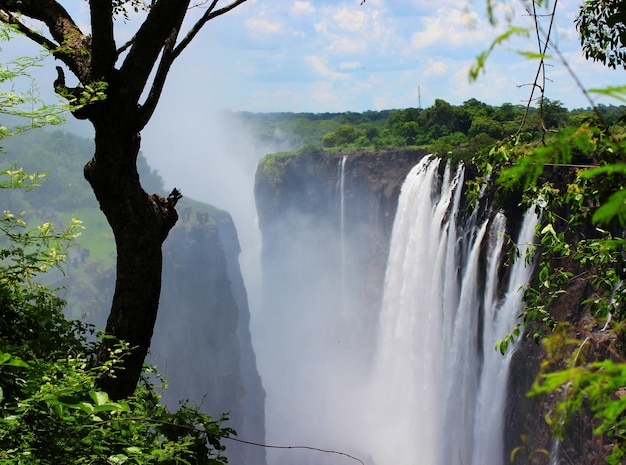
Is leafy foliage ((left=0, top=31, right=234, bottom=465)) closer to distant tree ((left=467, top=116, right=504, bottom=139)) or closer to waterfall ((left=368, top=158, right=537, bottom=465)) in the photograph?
waterfall ((left=368, top=158, right=537, bottom=465))

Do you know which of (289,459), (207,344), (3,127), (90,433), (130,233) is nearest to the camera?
(90,433)

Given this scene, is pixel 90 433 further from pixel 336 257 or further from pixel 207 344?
pixel 207 344

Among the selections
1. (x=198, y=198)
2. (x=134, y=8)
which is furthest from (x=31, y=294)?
(x=198, y=198)

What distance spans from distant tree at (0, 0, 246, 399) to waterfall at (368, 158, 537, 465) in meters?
12.9

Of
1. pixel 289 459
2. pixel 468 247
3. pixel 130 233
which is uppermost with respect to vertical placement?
pixel 130 233

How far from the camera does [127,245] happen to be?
3584mm

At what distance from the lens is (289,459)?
3631 centimetres

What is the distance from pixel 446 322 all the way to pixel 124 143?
18.1m

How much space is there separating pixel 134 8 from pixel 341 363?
3637 centimetres

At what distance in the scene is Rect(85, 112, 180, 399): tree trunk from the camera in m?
3.51

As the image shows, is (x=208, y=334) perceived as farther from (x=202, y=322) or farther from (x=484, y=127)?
(x=484, y=127)

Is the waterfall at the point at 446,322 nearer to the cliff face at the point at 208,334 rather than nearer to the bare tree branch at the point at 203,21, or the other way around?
the bare tree branch at the point at 203,21

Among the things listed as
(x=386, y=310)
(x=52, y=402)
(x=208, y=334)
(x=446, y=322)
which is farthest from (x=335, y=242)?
(x=52, y=402)

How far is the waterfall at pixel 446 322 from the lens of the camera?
56.9ft
